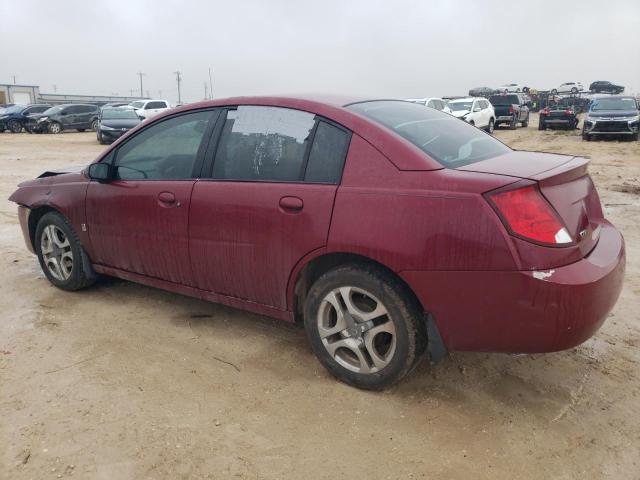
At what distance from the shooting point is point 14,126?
30062 millimetres

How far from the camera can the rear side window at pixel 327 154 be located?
2855mm

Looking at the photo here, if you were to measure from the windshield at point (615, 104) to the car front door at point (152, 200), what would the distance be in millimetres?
19293

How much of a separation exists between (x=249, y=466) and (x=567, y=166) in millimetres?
2122

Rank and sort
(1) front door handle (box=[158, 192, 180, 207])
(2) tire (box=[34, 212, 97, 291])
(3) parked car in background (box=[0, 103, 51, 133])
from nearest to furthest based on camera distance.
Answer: (1) front door handle (box=[158, 192, 180, 207])
(2) tire (box=[34, 212, 97, 291])
(3) parked car in background (box=[0, 103, 51, 133])

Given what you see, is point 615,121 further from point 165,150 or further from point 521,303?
point 521,303

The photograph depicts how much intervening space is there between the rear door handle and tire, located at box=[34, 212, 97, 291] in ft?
6.96

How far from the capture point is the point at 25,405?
2.82m

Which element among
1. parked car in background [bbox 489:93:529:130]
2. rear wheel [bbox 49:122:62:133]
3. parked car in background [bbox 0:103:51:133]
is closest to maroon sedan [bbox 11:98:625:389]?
parked car in background [bbox 489:93:529:130]

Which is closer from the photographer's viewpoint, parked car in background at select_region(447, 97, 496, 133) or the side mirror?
the side mirror

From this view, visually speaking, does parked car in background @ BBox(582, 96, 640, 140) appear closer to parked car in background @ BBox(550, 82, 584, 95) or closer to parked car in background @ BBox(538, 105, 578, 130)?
parked car in background @ BBox(538, 105, 578, 130)

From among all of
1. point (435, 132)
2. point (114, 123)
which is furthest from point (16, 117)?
point (435, 132)

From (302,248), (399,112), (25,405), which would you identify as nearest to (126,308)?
(25,405)

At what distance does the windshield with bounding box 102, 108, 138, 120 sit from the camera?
2101 cm

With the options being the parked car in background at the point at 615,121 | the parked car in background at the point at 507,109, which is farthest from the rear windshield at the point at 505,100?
the parked car in background at the point at 615,121
